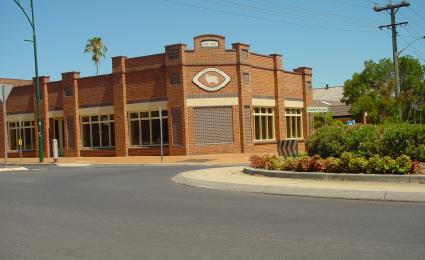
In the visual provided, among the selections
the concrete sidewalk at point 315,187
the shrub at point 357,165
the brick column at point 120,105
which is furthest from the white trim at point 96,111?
the shrub at point 357,165

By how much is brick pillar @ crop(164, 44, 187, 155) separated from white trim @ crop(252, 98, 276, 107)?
16.0ft

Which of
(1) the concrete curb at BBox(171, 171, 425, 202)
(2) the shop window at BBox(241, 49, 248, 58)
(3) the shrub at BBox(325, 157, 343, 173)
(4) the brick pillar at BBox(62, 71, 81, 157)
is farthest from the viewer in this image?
(4) the brick pillar at BBox(62, 71, 81, 157)

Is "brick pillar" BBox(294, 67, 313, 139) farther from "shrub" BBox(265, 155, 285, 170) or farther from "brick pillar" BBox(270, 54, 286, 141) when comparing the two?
"shrub" BBox(265, 155, 285, 170)

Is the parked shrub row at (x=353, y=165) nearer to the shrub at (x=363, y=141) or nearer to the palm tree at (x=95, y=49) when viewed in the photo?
the shrub at (x=363, y=141)

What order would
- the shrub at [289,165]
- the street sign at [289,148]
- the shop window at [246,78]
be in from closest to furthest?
the shrub at [289,165] → the street sign at [289,148] → the shop window at [246,78]

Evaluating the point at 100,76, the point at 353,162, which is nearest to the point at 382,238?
the point at 353,162

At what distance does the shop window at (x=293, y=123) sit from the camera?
40406mm

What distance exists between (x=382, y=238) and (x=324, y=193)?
5248 mm

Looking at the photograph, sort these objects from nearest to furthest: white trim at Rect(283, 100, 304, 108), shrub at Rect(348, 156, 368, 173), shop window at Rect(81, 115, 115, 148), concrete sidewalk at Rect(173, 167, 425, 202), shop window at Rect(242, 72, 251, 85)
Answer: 1. concrete sidewalk at Rect(173, 167, 425, 202)
2. shrub at Rect(348, 156, 368, 173)
3. shop window at Rect(242, 72, 251, 85)
4. shop window at Rect(81, 115, 115, 148)
5. white trim at Rect(283, 100, 304, 108)

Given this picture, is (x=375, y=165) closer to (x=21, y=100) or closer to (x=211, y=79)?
(x=211, y=79)

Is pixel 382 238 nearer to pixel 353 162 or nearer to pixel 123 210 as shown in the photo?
pixel 123 210

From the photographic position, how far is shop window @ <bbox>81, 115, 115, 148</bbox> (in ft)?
122

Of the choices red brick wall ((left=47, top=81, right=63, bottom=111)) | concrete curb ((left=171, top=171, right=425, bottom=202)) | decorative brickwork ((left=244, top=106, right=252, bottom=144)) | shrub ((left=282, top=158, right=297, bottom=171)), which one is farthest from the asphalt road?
red brick wall ((left=47, top=81, right=63, bottom=111))

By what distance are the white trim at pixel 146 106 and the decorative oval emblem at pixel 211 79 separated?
8.51ft
